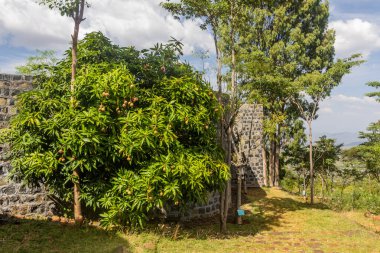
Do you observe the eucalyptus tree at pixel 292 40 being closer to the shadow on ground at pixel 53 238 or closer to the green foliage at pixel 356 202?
the green foliage at pixel 356 202

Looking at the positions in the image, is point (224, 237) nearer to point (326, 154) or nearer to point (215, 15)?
point (215, 15)

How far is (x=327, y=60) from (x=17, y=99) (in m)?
20.0

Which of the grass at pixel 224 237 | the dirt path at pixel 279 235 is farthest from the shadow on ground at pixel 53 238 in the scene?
the dirt path at pixel 279 235

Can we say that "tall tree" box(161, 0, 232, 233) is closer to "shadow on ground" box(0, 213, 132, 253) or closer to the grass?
the grass

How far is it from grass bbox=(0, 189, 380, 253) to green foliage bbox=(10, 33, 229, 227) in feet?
2.32

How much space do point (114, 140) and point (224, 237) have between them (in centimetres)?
483

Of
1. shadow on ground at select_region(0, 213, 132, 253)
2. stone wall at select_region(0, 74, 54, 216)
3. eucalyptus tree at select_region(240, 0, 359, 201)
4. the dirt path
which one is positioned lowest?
the dirt path

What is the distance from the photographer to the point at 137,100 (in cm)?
853

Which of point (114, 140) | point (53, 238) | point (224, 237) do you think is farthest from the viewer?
point (224, 237)

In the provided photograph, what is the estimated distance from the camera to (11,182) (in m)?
9.15

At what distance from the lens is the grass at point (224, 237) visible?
733 cm

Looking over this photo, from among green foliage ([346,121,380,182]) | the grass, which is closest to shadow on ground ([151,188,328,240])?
the grass

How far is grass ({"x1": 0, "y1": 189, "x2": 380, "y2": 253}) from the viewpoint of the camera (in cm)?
733

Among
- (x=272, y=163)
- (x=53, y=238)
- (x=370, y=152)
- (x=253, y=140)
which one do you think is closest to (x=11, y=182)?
(x=53, y=238)
